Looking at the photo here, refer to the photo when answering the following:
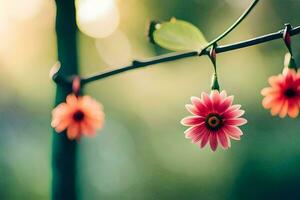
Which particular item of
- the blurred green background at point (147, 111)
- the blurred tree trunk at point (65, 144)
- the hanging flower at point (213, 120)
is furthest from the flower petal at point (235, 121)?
the blurred green background at point (147, 111)

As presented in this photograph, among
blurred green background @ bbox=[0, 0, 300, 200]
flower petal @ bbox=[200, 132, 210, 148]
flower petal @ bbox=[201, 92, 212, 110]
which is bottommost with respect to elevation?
flower petal @ bbox=[200, 132, 210, 148]

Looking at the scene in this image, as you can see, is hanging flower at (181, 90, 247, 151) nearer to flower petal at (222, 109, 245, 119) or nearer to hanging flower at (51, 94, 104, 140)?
flower petal at (222, 109, 245, 119)

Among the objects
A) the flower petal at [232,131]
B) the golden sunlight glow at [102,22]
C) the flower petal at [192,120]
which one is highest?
the golden sunlight glow at [102,22]

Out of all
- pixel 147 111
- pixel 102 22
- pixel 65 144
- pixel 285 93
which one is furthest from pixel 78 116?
pixel 147 111

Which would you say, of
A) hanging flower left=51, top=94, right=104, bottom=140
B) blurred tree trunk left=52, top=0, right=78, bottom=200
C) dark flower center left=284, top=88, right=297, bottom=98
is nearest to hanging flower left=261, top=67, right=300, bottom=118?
dark flower center left=284, top=88, right=297, bottom=98

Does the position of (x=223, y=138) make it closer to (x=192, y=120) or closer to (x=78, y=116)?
(x=192, y=120)

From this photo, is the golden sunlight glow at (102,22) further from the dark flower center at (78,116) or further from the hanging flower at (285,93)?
the hanging flower at (285,93)

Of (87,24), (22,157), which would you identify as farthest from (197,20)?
(22,157)
